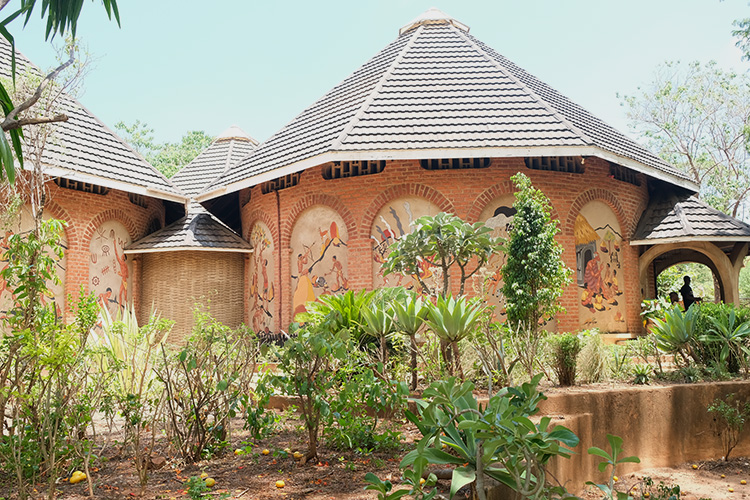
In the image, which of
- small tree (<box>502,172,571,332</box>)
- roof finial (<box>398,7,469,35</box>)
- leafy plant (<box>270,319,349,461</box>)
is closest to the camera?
leafy plant (<box>270,319,349,461</box>)

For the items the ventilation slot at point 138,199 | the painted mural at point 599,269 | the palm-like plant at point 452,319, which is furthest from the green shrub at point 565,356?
the ventilation slot at point 138,199

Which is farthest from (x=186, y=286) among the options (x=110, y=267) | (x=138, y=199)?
(x=138, y=199)

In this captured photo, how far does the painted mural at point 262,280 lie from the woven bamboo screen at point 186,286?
602 mm

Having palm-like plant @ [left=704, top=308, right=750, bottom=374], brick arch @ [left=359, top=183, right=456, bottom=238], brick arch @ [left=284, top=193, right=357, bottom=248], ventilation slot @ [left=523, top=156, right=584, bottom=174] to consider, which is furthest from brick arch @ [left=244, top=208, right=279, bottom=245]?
palm-like plant @ [left=704, top=308, right=750, bottom=374]

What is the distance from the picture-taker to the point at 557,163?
13.1m

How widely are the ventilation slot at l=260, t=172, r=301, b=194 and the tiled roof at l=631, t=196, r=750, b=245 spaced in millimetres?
7955

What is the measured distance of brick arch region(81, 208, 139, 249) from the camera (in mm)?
13578

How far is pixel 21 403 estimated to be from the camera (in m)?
4.26

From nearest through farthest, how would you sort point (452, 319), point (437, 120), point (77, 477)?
point (77, 477) < point (452, 319) < point (437, 120)

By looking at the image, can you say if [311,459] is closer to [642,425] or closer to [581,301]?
[642,425]

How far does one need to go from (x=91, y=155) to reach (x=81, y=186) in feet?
2.45

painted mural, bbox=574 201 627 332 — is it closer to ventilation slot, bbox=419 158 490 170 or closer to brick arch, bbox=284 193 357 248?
ventilation slot, bbox=419 158 490 170

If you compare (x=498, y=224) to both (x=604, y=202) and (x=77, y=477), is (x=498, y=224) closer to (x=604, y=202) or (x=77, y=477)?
(x=604, y=202)

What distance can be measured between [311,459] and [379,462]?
59 centimetres
